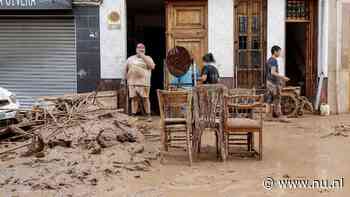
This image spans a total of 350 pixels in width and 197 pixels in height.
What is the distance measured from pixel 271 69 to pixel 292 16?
1870mm

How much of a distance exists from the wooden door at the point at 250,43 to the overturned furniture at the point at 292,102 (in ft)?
2.71

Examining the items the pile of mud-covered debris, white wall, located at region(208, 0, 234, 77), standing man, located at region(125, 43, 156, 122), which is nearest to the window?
white wall, located at region(208, 0, 234, 77)

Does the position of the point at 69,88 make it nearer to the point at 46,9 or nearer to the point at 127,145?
the point at 46,9

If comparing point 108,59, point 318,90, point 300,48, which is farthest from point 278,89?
point 108,59

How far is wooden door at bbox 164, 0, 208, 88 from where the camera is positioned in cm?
1284

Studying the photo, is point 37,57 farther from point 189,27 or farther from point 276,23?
point 276,23

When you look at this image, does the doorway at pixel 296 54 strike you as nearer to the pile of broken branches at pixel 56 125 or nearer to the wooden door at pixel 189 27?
the wooden door at pixel 189 27

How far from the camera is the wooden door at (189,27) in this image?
12844 mm

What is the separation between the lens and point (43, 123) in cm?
893

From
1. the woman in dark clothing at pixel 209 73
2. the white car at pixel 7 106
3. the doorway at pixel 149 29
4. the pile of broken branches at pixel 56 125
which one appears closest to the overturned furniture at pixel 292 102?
the woman in dark clothing at pixel 209 73

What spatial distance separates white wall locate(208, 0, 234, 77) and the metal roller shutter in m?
3.45

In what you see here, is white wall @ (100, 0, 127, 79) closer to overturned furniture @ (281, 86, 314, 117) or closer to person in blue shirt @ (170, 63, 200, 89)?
person in blue shirt @ (170, 63, 200, 89)

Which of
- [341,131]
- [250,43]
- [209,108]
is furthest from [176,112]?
[250,43]

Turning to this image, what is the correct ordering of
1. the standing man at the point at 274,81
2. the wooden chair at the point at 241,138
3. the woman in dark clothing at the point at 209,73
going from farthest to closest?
the standing man at the point at 274,81, the woman in dark clothing at the point at 209,73, the wooden chair at the point at 241,138
